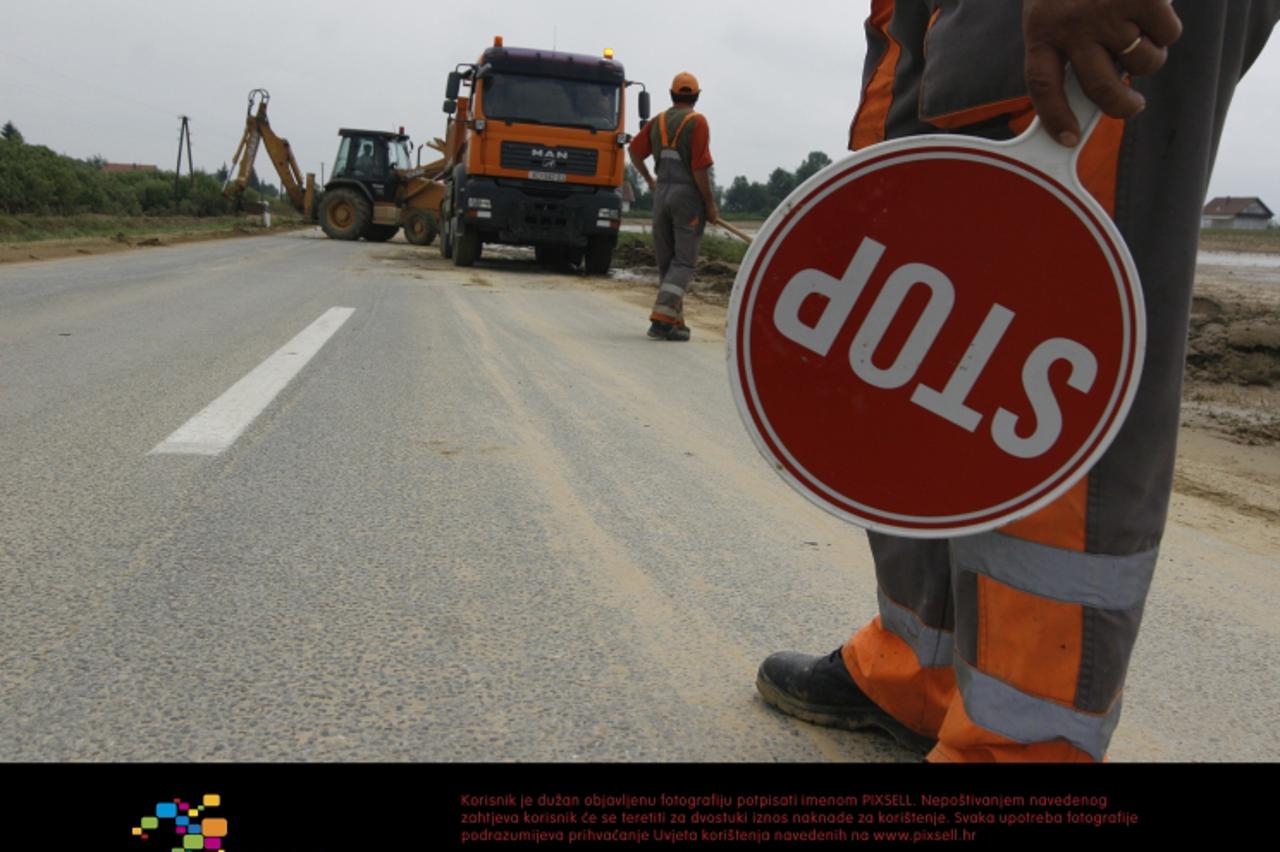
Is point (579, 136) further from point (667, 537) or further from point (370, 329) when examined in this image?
point (667, 537)

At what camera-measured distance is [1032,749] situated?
52.7 inches

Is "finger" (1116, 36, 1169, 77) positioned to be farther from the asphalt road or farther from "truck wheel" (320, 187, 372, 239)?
"truck wheel" (320, 187, 372, 239)

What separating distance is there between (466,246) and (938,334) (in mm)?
14699

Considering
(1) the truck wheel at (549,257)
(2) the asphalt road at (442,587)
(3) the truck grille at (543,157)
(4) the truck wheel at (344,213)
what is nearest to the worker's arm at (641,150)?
(2) the asphalt road at (442,587)

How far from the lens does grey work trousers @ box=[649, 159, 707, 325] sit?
782 cm

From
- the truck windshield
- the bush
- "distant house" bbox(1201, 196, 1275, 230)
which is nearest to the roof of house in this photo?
"distant house" bbox(1201, 196, 1275, 230)

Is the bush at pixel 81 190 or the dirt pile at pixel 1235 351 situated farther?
the bush at pixel 81 190

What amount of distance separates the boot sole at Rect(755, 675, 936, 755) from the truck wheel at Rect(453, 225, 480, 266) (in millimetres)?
13838

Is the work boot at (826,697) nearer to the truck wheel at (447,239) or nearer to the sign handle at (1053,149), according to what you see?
the sign handle at (1053,149)

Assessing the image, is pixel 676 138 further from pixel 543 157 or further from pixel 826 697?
pixel 543 157

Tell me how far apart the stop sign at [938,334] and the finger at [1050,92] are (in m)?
0.02

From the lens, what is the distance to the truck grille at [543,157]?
14.4 m

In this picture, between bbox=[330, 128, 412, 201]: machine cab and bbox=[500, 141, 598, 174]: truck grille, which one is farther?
bbox=[330, 128, 412, 201]: machine cab
